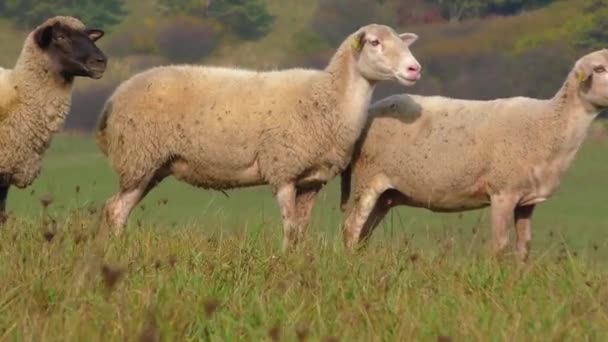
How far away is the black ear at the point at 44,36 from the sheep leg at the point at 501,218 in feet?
10.2

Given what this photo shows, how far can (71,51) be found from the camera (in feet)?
32.5

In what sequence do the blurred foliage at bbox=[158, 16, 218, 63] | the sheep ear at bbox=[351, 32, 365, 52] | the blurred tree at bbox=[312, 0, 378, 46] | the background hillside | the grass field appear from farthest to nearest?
the blurred tree at bbox=[312, 0, 378, 46], the blurred foliage at bbox=[158, 16, 218, 63], the background hillside, the sheep ear at bbox=[351, 32, 365, 52], the grass field

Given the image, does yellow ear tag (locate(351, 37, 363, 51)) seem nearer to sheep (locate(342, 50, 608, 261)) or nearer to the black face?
sheep (locate(342, 50, 608, 261))

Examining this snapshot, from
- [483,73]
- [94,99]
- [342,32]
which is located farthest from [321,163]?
[342,32]

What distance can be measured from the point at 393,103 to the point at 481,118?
743mm

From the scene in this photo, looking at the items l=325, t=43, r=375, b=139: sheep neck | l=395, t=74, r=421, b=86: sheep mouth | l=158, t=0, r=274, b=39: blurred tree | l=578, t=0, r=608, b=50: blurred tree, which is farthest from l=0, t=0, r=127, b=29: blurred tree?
l=395, t=74, r=421, b=86: sheep mouth

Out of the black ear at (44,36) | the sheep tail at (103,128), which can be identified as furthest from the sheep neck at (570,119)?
the black ear at (44,36)

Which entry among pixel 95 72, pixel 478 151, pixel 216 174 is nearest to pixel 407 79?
pixel 478 151

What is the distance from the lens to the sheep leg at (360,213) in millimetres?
10227

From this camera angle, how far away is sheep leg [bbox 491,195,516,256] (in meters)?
9.51

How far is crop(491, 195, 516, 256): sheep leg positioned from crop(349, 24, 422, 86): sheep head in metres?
1.00

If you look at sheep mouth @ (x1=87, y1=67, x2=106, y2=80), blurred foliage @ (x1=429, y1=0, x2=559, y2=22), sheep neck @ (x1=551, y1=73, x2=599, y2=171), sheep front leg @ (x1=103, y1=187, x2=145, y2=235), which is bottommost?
blurred foliage @ (x1=429, y1=0, x2=559, y2=22)

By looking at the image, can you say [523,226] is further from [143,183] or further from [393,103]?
[143,183]

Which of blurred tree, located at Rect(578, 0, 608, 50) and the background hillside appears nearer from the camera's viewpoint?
the background hillside
